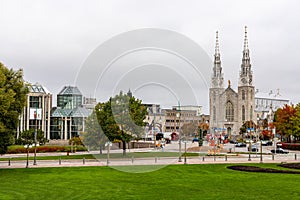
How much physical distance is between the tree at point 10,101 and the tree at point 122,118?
8446mm

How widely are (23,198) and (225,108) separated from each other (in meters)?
154

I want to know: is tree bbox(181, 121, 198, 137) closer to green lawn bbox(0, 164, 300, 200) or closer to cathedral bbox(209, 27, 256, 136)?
green lawn bbox(0, 164, 300, 200)

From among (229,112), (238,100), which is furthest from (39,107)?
(238,100)

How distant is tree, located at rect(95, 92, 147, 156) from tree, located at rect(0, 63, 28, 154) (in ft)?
27.7

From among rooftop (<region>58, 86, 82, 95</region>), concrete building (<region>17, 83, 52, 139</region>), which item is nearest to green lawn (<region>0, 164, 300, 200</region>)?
concrete building (<region>17, 83, 52, 139</region>)

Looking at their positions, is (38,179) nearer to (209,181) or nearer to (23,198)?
(23,198)

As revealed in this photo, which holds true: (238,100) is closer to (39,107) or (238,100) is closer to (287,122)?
(287,122)

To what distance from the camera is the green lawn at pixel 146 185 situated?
22.5 meters

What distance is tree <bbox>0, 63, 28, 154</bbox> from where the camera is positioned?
33.3 m

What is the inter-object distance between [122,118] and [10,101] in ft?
40.8

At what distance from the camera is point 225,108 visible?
17025 cm

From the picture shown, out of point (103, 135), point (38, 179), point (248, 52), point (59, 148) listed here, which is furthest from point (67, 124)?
point (248, 52)

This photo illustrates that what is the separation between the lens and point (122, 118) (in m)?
41.8

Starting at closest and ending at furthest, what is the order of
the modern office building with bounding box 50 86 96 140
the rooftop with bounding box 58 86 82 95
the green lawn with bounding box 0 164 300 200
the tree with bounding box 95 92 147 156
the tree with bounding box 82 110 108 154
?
the green lawn with bounding box 0 164 300 200
the tree with bounding box 95 92 147 156
the tree with bounding box 82 110 108 154
the modern office building with bounding box 50 86 96 140
the rooftop with bounding box 58 86 82 95
